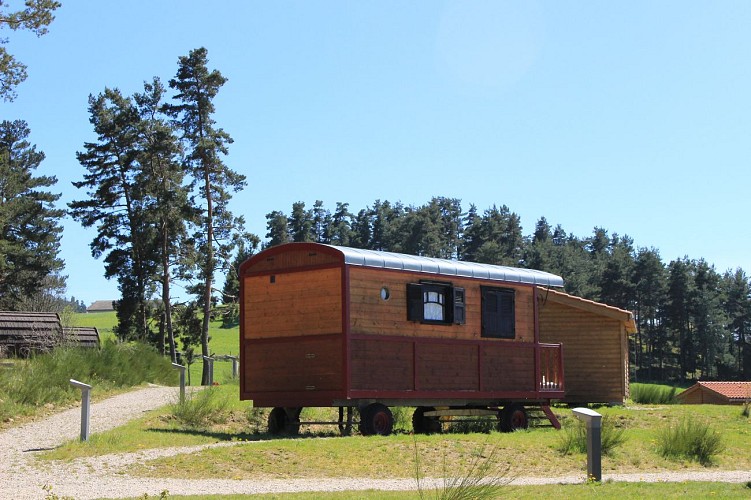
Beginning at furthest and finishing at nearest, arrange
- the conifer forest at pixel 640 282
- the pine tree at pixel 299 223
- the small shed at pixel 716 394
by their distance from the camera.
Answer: the pine tree at pixel 299 223
the conifer forest at pixel 640 282
the small shed at pixel 716 394

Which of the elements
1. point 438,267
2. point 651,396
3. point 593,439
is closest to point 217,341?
point 651,396

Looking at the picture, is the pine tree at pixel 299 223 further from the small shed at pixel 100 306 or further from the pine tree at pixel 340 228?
the small shed at pixel 100 306

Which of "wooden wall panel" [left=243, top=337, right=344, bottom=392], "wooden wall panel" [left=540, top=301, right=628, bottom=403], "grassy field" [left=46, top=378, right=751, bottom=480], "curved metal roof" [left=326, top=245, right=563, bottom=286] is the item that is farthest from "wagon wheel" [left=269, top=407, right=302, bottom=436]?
"wooden wall panel" [left=540, top=301, right=628, bottom=403]

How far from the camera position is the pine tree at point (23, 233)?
48000 mm

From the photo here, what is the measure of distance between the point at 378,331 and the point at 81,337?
460 inches

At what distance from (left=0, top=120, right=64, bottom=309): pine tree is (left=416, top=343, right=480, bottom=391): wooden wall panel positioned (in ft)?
102

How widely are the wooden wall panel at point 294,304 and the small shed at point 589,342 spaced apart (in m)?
10.2

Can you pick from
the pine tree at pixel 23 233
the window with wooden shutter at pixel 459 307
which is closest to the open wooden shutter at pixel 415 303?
the window with wooden shutter at pixel 459 307

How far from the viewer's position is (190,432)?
55.5 feet

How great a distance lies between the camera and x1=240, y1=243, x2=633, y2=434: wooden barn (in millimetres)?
17828

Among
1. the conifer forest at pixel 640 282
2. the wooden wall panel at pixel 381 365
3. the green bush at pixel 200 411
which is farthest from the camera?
the conifer forest at pixel 640 282

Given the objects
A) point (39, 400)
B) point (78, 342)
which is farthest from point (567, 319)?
point (39, 400)

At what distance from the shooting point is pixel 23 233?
52.2 meters

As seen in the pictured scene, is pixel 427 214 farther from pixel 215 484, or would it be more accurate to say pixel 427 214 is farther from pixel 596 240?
pixel 215 484
